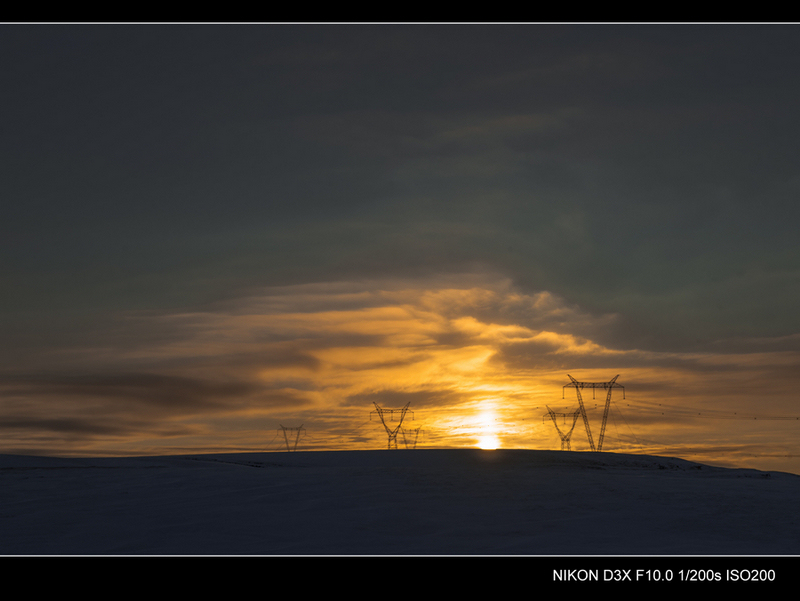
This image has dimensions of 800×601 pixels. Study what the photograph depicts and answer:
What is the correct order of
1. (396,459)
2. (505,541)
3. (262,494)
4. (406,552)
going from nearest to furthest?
(406,552), (505,541), (262,494), (396,459)

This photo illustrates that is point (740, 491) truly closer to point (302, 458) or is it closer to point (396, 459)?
point (396, 459)

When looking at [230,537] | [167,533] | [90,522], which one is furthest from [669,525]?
[90,522]

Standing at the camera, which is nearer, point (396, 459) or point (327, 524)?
point (327, 524)

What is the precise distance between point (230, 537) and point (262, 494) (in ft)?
21.9

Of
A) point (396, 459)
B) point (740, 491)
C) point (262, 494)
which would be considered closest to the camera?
point (262, 494)

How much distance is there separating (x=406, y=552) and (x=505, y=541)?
3492 millimetres

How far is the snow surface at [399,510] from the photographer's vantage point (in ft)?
68.1

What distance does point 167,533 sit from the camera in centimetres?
2198

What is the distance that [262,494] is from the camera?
2817 centimetres

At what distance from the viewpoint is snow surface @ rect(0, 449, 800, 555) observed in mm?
20750

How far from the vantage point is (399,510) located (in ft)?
82.5
